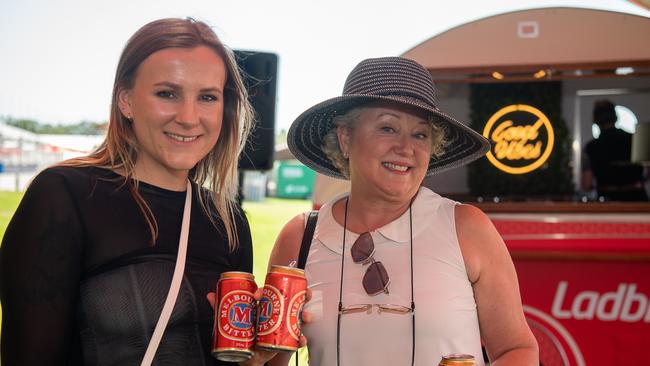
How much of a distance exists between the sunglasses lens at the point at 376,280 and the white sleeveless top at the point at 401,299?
0.8 inches

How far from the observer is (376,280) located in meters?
1.73

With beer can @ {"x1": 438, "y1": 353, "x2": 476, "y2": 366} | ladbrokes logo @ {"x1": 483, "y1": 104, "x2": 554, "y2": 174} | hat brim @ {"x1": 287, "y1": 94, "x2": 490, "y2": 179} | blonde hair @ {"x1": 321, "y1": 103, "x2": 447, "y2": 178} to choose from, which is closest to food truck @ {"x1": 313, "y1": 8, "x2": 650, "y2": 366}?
ladbrokes logo @ {"x1": 483, "y1": 104, "x2": 554, "y2": 174}

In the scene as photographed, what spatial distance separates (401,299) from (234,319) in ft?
1.57

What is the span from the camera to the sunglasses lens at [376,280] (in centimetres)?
173

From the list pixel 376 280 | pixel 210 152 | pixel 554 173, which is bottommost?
pixel 376 280

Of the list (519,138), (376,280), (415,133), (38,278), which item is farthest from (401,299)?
(519,138)

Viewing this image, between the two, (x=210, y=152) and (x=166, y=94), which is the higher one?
(x=166, y=94)

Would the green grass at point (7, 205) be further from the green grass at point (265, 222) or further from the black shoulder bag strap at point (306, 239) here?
the black shoulder bag strap at point (306, 239)

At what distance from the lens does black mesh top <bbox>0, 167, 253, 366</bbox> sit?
1.36 meters

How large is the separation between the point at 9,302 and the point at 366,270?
82cm

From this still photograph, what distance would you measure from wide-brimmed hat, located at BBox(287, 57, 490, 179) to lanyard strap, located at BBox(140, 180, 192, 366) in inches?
22.4

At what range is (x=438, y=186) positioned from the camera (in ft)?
16.3

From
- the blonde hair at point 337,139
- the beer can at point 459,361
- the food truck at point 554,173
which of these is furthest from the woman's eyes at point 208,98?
the food truck at point 554,173

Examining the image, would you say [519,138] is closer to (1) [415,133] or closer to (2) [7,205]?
(1) [415,133]
